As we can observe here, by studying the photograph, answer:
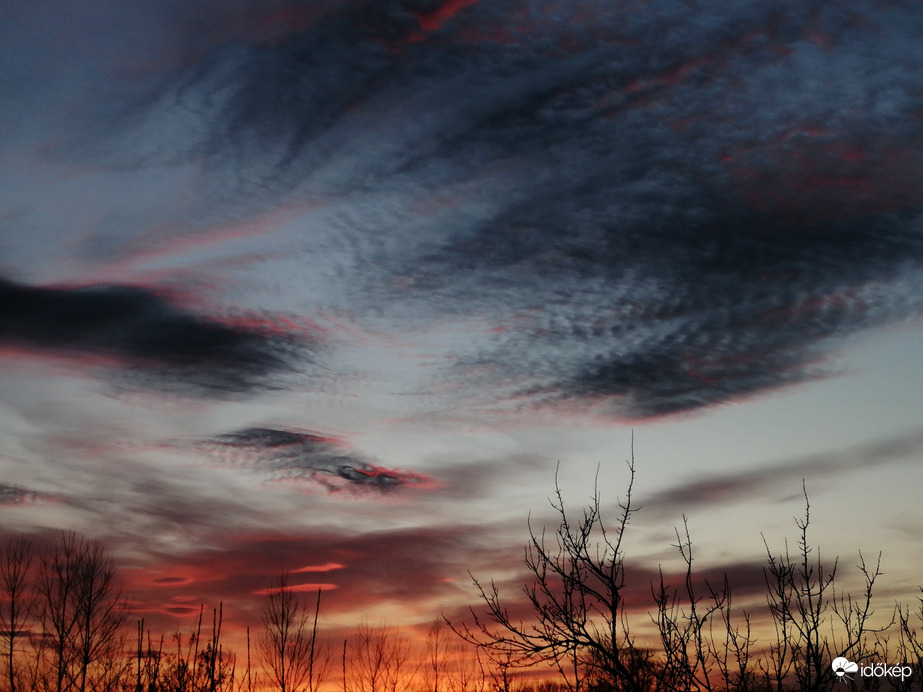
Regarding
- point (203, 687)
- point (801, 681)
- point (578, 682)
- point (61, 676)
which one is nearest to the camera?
point (801, 681)

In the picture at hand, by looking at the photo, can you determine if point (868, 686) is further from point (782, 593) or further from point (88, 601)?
point (88, 601)

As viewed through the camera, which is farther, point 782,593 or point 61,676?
point 61,676

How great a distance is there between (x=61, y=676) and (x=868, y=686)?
34398 millimetres

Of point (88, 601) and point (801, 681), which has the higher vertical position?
point (88, 601)

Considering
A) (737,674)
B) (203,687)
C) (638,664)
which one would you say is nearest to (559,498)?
(638,664)

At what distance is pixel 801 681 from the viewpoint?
529 inches

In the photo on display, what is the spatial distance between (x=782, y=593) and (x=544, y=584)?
14.2 ft

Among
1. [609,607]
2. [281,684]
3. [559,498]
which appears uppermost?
[559,498]

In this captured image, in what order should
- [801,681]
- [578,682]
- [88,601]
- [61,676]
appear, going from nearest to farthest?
1. [801,681]
2. [578,682]
3. [61,676]
4. [88,601]

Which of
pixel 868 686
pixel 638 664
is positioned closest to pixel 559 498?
pixel 638 664

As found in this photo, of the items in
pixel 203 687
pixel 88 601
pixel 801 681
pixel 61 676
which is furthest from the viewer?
pixel 88 601

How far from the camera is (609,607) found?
13.8 meters

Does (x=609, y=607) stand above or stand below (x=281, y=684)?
above

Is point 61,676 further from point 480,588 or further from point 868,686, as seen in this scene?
point 868,686
